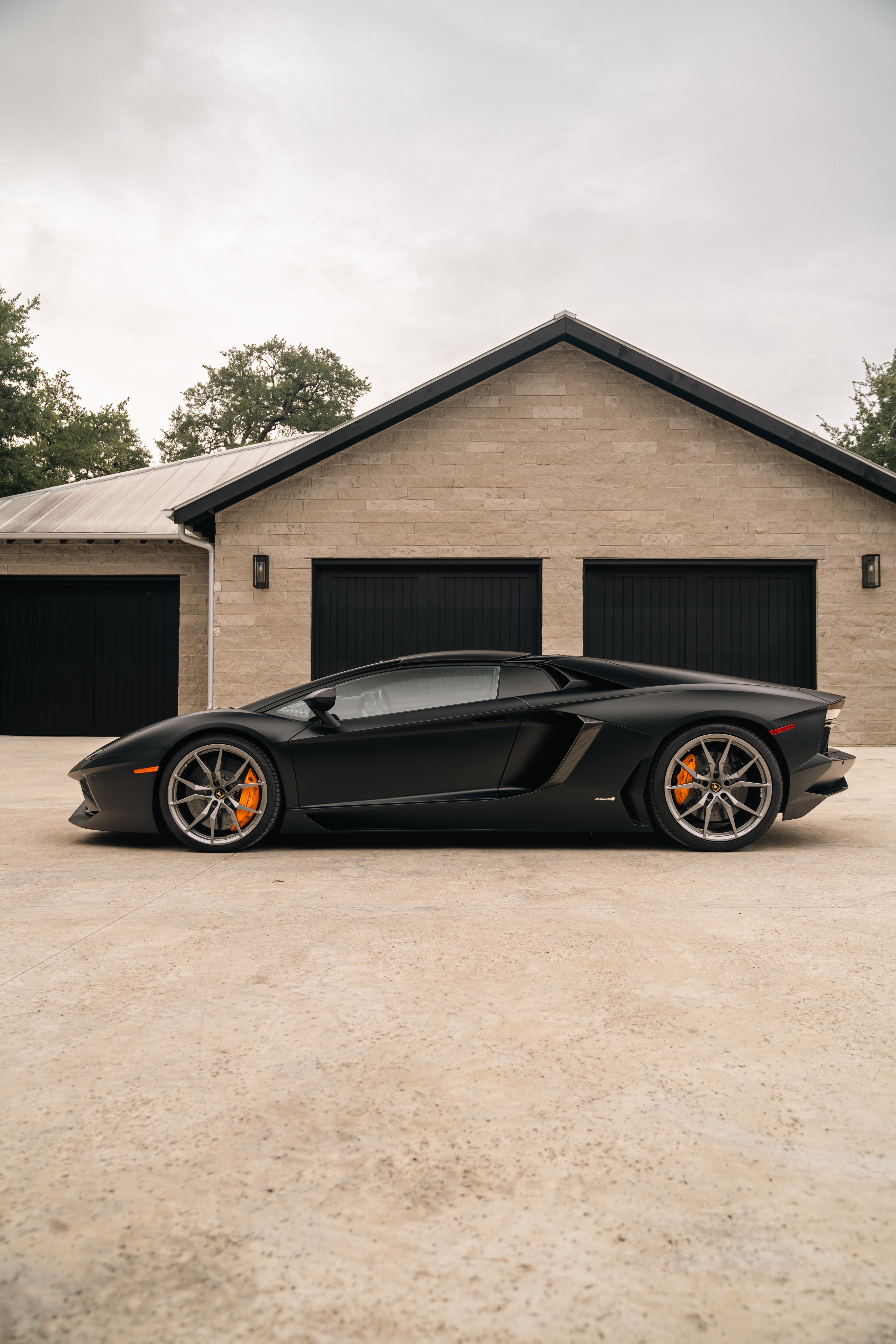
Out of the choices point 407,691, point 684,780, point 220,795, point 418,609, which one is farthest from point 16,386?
point 684,780

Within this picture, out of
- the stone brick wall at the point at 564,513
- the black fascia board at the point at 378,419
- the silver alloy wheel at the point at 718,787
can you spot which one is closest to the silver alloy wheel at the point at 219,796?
the silver alloy wheel at the point at 718,787

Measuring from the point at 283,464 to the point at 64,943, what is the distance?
29.5 ft

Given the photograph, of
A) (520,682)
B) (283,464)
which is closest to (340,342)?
(283,464)

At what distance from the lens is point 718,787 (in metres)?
4.64

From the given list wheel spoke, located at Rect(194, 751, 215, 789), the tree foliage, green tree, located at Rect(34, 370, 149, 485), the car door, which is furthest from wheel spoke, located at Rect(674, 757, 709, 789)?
green tree, located at Rect(34, 370, 149, 485)

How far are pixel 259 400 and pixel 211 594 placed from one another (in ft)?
102

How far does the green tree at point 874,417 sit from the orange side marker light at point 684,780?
34192 millimetres

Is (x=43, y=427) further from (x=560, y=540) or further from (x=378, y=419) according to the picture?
(x=560, y=540)

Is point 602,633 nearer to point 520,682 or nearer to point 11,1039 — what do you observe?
point 520,682

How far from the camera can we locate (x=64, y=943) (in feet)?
9.44

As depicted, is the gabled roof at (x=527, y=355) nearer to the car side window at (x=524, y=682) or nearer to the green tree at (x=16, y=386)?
the car side window at (x=524, y=682)

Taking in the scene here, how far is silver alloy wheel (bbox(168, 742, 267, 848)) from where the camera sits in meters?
4.60

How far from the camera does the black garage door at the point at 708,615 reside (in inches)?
445

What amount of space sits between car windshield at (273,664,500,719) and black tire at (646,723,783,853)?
1.07 metres
